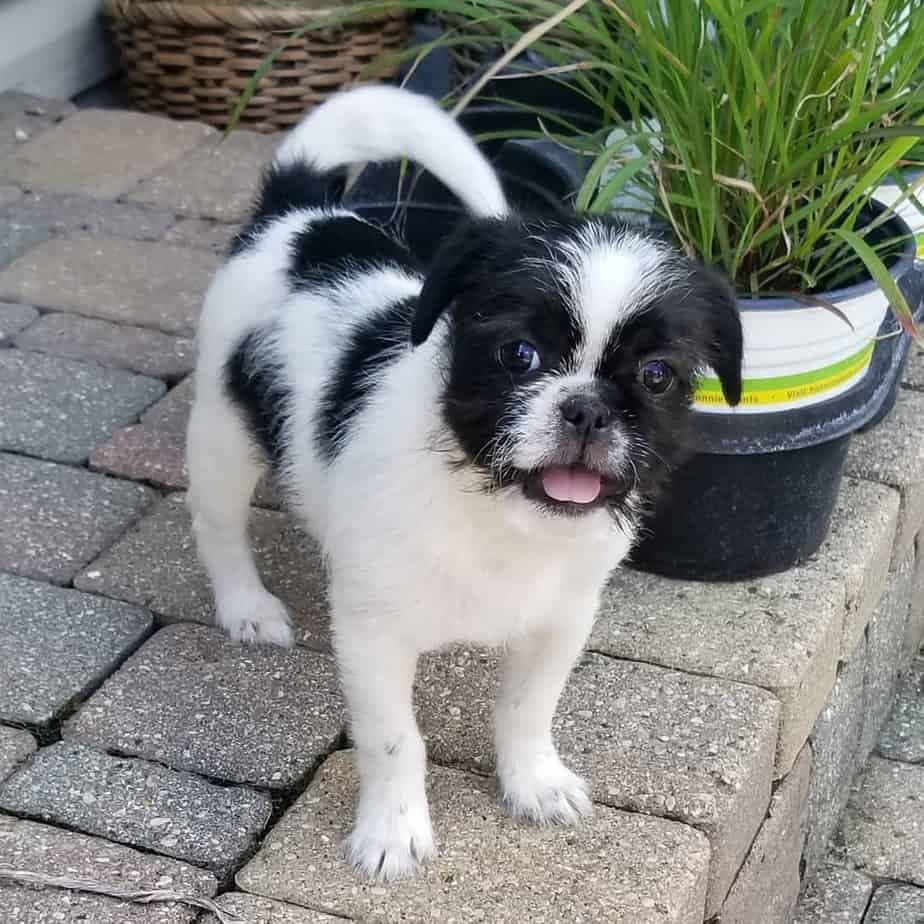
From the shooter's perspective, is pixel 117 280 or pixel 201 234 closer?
pixel 117 280

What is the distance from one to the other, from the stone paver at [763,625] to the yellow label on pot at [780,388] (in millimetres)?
368

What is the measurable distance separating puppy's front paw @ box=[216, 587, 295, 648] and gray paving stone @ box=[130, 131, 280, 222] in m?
1.75

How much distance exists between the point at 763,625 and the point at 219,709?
94cm

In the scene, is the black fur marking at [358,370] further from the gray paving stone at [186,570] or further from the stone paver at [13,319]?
the stone paver at [13,319]

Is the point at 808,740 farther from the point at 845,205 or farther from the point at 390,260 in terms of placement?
the point at 390,260

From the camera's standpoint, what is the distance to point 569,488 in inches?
73.6

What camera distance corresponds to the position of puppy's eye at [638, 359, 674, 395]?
72.7 inches

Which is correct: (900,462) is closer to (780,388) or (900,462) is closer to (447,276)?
(780,388)

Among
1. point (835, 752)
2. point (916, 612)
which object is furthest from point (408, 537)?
point (916, 612)

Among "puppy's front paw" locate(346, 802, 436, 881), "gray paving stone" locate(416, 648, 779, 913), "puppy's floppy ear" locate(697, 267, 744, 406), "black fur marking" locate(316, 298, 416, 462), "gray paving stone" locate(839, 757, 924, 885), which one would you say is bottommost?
"gray paving stone" locate(839, 757, 924, 885)

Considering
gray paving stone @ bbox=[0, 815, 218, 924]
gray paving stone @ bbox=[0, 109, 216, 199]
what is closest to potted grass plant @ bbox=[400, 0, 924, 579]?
gray paving stone @ bbox=[0, 815, 218, 924]

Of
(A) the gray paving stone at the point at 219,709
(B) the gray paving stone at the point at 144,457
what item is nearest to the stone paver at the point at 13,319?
Result: (B) the gray paving stone at the point at 144,457

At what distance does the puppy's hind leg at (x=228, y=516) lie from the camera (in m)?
2.58

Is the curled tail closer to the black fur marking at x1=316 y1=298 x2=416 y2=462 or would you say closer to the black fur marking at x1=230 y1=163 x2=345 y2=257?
the black fur marking at x1=230 y1=163 x2=345 y2=257
